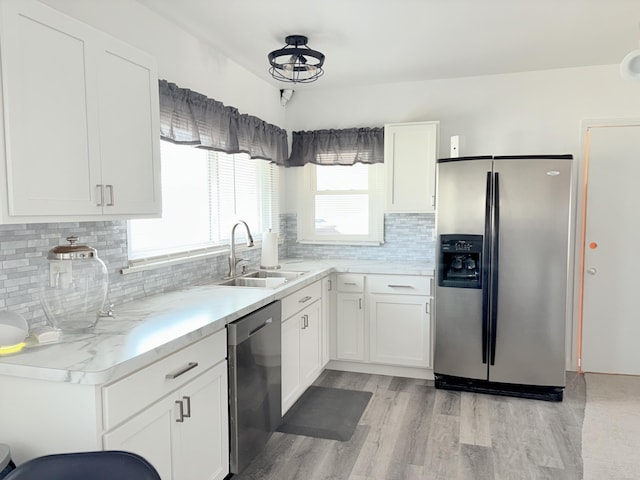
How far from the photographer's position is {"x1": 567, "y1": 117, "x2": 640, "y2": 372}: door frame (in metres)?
3.70

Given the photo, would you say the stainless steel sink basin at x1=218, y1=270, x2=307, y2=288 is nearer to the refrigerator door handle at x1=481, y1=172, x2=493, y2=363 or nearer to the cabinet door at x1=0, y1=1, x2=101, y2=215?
the refrigerator door handle at x1=481, y1=172, x2=493, y2=363

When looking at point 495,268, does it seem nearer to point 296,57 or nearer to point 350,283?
point 350,283

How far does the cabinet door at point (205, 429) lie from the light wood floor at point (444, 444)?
0.39 m

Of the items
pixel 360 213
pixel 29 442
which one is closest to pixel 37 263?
pixel 29 442

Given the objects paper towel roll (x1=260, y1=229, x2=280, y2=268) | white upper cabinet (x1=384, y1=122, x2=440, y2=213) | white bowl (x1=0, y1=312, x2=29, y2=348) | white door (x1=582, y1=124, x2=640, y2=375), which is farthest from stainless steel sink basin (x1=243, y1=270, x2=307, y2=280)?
white door (x1=582, y1=124, x2=640, y2=375)

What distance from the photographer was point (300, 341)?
3.12 metres

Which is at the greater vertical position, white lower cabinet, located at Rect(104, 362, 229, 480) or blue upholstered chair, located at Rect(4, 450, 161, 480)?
blue upholstered chair, located at Rect(4, 450, 161, 480)

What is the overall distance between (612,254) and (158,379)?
363cm

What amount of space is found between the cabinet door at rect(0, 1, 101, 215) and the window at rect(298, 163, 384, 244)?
2.64 metres

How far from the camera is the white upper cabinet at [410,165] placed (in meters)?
3.75

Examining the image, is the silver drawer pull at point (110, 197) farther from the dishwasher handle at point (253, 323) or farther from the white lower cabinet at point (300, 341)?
the white lower cabinet at point (300, 341)

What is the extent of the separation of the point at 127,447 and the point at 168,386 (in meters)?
0.26

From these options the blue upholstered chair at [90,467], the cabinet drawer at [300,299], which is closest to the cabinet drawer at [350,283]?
the cabinet drawer at [300,299]

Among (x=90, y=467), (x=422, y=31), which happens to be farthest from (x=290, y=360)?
(x=422, y=31)
